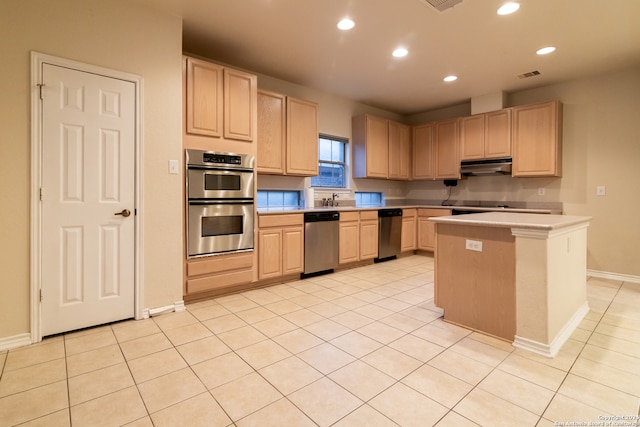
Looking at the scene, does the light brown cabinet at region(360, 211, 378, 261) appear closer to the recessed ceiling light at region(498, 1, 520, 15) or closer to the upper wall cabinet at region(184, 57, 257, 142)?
the upper wall cabinet at region(184, 57, 257, 142)

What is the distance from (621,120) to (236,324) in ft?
17.6

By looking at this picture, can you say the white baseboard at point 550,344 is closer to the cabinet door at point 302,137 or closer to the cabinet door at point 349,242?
the cabinet door at point 349,242

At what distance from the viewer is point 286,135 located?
13.7 feet

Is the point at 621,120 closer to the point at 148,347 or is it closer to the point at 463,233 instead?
the point at 463,233

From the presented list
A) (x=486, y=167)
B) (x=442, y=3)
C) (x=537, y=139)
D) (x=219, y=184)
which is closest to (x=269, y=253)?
(x=219, y=184)

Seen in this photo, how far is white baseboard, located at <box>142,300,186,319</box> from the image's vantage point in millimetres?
2779

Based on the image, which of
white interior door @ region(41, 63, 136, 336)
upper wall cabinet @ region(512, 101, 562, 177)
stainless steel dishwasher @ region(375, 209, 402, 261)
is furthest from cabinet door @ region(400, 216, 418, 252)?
white interior door @ region(41, 63, 136, 336)

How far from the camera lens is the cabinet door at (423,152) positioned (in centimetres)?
583

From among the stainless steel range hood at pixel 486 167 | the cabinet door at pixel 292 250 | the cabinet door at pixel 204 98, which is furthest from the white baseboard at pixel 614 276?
the cabinet door at pixel 204 98

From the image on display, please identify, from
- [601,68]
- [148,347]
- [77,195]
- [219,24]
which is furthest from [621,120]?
[77,195]

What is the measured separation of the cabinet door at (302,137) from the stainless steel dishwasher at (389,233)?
1.41 meters

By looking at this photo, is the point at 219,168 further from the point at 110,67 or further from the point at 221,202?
the point at 110,67

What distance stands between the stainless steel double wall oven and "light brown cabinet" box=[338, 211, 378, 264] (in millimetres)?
1527

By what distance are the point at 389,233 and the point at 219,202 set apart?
2975mm
